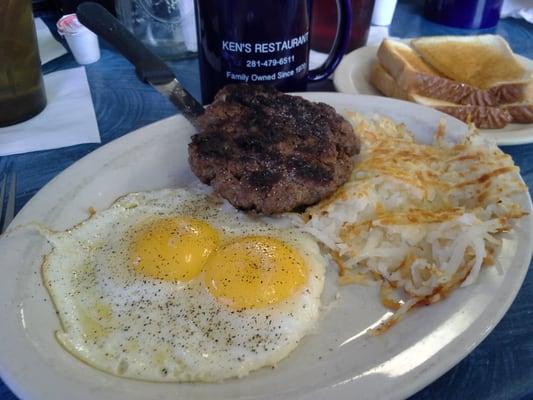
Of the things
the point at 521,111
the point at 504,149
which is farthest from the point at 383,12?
the point at 504,149

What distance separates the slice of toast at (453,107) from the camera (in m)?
2.07

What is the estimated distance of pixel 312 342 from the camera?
1.25 meters

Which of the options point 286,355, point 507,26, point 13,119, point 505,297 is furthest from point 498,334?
point 507,26

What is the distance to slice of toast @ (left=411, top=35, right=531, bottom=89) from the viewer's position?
239 cm

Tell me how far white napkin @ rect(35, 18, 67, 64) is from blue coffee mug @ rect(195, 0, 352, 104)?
1218 mm

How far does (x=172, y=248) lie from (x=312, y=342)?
1.60 ft

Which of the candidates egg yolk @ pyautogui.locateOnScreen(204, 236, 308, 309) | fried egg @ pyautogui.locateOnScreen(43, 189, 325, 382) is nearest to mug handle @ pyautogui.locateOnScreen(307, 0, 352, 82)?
fried egg @ pyautogui.locateOnScreen(43, 189, 325, 382)

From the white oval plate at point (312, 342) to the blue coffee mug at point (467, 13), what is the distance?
2213 millimetres

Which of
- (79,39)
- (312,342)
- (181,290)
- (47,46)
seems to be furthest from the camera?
(47,46)

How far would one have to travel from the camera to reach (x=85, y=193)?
1631mm

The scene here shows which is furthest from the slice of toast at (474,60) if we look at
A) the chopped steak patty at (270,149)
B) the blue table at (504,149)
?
the chopped steak patty at (270,149)

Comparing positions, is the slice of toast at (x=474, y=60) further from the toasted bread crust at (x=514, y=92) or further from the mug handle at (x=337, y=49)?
the mug handle at (x=337, y=49)

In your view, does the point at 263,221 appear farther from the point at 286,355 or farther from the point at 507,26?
the point at 507,26

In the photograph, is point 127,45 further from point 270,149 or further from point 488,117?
point 488,117
